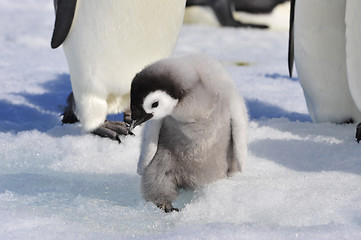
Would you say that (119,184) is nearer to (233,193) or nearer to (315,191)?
(233,193)

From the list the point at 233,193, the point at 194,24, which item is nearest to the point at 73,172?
the point at 233,193

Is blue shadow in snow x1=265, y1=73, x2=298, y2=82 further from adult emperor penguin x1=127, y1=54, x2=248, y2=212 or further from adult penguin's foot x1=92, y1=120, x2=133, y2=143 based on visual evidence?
adult emperor penguin x1=127, y1=54, x2=248, y2=212

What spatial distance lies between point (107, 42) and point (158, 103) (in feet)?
3.13

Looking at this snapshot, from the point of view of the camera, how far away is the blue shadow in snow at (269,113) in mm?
2818

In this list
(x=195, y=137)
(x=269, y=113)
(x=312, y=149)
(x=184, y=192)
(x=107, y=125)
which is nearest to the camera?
(x=195, y=137)

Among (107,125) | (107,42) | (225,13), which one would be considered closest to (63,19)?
(107,42)

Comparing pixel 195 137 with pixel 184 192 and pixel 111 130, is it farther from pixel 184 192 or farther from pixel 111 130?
pixel 111 130

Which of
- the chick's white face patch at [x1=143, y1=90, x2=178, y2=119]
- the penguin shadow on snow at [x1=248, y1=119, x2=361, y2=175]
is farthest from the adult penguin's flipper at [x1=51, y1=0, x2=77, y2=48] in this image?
the chick's white face patch at [x1=143, y1=90, x2=178, y2=119]

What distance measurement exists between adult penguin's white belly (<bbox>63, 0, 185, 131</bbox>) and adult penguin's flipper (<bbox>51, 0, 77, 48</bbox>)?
26 mm

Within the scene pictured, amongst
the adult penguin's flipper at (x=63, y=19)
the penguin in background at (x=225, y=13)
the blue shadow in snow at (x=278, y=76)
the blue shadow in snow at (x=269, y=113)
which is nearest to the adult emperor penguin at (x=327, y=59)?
the blue shadow in snow at (x=269, y=113)

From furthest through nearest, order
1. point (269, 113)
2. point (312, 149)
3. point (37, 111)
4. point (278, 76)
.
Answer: point (278, 76) < point (37, 111) < point (269, 113) < point (312, 149)

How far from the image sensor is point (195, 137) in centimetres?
167

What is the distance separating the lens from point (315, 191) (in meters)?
1.66

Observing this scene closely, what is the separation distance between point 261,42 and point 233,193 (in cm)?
327
